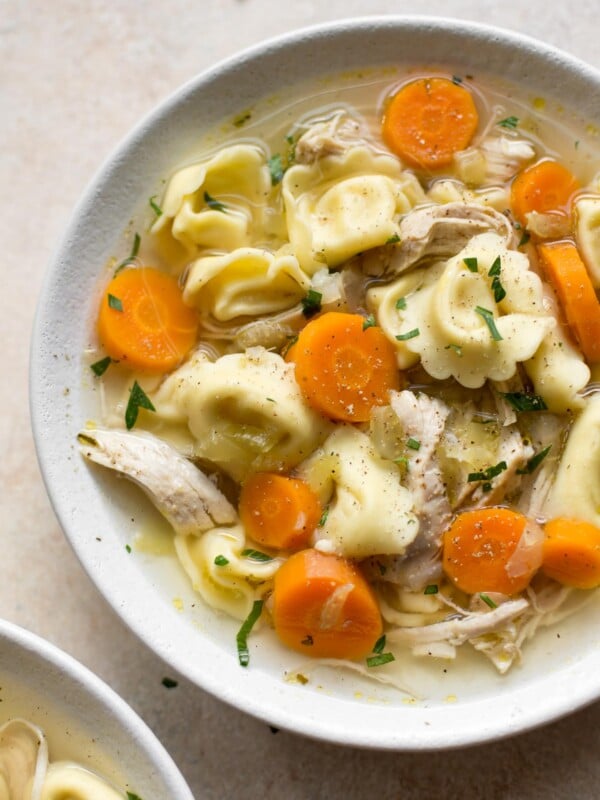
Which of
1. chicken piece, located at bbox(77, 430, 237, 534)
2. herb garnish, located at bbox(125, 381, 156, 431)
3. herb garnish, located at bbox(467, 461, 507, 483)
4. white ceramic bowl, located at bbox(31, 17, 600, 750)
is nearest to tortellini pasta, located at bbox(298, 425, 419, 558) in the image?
herb garnish, located at bbox(467, 461, 507, 483)

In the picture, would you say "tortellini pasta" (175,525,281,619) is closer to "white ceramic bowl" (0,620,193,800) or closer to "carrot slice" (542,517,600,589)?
"white ceramic bowl" (0,620,193,800)

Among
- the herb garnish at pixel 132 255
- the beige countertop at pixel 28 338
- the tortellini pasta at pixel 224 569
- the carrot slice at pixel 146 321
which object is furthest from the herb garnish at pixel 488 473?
the herb garnish at pixel 132 255

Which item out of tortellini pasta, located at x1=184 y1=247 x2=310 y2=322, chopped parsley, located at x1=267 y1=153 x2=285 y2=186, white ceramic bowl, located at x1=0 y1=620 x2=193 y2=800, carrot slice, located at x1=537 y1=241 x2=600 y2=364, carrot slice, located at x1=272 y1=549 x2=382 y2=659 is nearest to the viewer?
white ceramic bowl, located at x1=0 y1=620 x2=193 y2=800

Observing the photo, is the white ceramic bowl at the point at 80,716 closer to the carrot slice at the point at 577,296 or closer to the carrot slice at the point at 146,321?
the carrot slice at the point at 146,321

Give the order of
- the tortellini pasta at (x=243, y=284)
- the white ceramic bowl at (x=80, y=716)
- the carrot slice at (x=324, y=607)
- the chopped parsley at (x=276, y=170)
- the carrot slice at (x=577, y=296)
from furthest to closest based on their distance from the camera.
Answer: the chopped parsley at (x=276, y=170), the tortellini pasta at (x=243, y=284), the carrot slice at (x=577, y=296), the carrot slice at (x=324, y=607), the white ceramic bowl at (x=80, y=716)

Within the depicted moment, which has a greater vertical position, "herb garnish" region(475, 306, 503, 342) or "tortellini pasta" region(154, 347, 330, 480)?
"herb garnish" region(475, 306, 503, 342)

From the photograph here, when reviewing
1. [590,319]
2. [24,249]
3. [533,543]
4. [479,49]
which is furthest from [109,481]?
[479,49]

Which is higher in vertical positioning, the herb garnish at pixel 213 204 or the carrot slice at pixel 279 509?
the herb garnish at pixel 213 204
